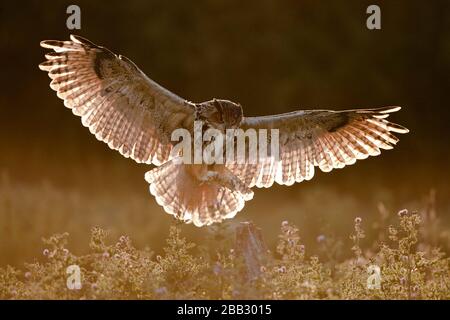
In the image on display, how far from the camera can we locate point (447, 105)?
10.7 metres

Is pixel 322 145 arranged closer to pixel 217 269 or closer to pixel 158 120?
pixel 158 120

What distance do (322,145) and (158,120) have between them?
1.33m

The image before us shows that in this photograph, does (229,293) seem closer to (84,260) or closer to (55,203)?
(84,260)

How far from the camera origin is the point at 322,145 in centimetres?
732

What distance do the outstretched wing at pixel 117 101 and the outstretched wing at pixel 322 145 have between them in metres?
A: 0.68

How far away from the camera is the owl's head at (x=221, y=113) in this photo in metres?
6.54

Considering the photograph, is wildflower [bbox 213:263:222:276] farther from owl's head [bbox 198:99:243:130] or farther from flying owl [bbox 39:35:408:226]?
owl's head [bbox 198:99:243:130]

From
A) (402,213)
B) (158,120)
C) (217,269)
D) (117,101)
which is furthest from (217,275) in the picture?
(117,101)

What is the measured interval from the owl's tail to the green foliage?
89 centimetres

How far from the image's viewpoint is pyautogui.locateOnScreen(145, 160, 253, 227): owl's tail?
22.4ft

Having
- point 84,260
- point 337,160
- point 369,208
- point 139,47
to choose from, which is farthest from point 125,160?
point 84,260

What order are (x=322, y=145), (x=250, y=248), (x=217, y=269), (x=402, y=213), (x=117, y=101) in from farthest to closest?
(x=322, y=145) < (x=117, y=101) < (x=250, y=248) < (x=402, y=213) < (x=217, y=269)

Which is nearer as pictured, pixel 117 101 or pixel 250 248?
pixel 250 248

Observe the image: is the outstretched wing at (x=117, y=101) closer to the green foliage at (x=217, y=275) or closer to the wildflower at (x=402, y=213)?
the green foliage at (x=217, y=275)
